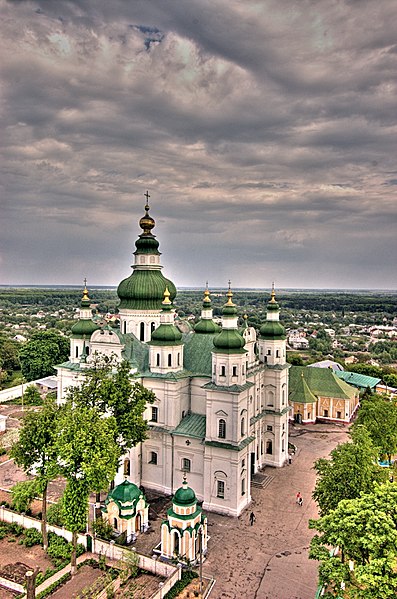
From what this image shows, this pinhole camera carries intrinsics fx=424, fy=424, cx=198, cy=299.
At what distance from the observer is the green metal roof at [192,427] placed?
86.5ft

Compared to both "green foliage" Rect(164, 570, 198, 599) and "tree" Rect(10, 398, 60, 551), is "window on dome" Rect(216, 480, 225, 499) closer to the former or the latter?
"green foliage" Rect(164, 570, 198, 599)

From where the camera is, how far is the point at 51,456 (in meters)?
19.7

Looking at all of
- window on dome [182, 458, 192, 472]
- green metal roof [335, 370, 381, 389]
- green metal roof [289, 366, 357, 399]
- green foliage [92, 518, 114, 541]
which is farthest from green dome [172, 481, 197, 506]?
green metal roof [335, 370, 381, 389]

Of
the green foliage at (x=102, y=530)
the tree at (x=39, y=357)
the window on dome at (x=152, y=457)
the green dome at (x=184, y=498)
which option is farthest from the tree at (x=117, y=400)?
the tree at (x=39, y=357)

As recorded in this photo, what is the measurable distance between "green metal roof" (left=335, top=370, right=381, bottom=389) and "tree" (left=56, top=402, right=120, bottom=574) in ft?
132

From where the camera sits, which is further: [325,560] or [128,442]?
[128,442]

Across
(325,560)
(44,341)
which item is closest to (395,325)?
(44,341)

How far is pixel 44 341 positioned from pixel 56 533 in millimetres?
38084

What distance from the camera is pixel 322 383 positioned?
45.8 metres

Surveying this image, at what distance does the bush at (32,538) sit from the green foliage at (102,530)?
2.89 meters

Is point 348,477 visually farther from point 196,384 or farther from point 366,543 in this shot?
point 196,384

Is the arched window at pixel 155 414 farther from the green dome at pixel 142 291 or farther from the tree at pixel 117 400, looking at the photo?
the green dome at pixel 142 291

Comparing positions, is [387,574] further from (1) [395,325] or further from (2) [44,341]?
(1) [395,325]

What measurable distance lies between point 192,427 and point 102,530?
7.99m
